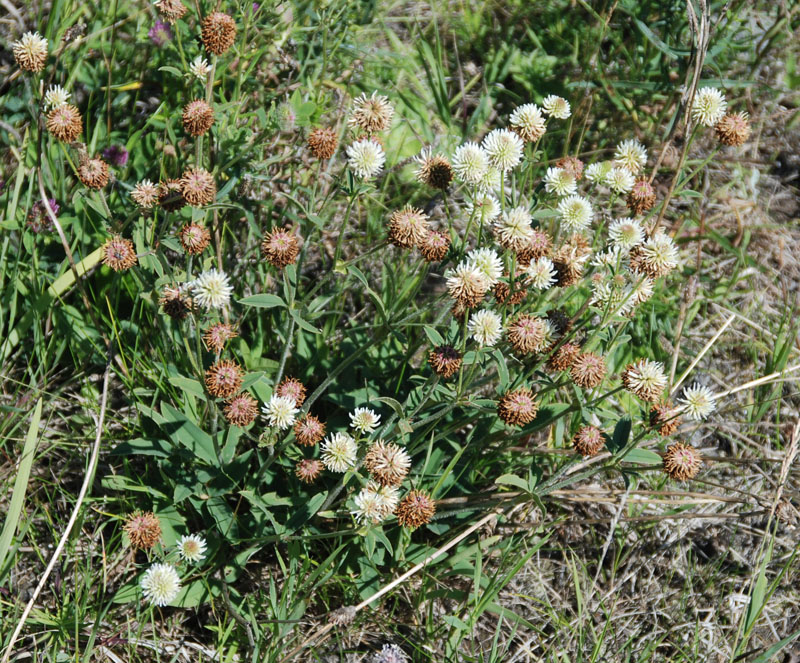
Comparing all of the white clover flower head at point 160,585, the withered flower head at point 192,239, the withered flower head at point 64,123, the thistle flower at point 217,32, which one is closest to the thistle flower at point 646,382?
the withered flower head at point 192,239

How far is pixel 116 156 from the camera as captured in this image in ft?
10.5

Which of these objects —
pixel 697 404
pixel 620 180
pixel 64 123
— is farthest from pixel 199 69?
pixel 697 404

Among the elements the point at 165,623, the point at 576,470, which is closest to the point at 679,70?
the point at 576,470

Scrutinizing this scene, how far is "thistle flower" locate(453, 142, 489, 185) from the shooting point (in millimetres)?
2393

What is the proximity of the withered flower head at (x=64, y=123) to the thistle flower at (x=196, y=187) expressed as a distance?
14.9 inches

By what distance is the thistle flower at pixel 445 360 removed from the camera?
2154 millimetres

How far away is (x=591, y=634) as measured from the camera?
271 cm

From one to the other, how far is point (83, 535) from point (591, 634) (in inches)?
Result: 70.0

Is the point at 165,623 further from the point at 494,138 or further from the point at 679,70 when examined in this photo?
the point at 679,70

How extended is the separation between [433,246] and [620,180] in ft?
2.46

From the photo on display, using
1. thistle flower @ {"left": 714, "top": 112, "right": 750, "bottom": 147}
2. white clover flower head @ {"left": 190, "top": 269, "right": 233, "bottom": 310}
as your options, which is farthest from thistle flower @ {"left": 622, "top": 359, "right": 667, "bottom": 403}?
white clover flower head @ {"left": 190, "top": 269, "right": 233, "bottom": 310}

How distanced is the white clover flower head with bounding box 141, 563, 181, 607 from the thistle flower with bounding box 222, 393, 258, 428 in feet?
1.59

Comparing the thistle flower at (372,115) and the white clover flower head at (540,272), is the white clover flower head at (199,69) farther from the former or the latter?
the white clover flower head at (540,272)

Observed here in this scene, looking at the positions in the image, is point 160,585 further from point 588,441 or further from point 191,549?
point 588,441
